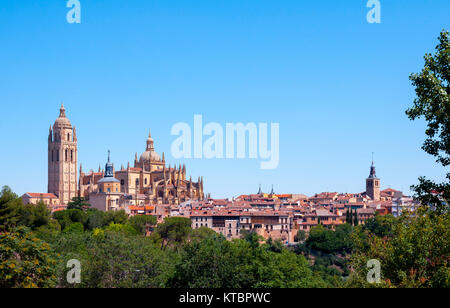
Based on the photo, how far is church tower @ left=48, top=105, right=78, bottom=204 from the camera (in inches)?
4552

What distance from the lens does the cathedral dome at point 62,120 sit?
11708cm

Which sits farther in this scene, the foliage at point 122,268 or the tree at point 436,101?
the foliage at point 122,268

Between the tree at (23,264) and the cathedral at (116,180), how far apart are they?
76393mm

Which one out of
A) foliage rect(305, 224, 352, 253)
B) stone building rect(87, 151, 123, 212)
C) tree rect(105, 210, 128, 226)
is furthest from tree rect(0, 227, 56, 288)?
stone building rect(87, 151, 123, 212)

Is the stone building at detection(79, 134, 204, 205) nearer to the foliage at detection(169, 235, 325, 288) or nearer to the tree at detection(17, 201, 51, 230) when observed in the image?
the tree at detection(17, 201, 51, 230)

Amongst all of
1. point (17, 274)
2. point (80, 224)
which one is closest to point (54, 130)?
point (80, 224)

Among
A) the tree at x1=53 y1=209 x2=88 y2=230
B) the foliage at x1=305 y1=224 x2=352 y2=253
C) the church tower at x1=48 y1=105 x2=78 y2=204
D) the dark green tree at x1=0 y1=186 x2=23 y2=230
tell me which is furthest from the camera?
the church tower at x1=48 y1=105 x2=78 y2=204

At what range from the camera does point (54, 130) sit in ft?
384

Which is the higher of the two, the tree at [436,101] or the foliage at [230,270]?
the tree at [436,101]

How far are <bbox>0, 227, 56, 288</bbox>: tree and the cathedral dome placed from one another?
3926 inches

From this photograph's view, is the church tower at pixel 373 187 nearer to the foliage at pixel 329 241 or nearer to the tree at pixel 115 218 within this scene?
the foliage at pixel 329 241

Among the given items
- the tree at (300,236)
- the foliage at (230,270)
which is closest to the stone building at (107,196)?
the tree at (300,236)

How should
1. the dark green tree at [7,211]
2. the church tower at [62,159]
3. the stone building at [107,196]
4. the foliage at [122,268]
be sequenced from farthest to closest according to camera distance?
the church tower at [62,159] → the stone building at [107,196] → the dark green tree at [7,211] → the foliage at [122,268]
